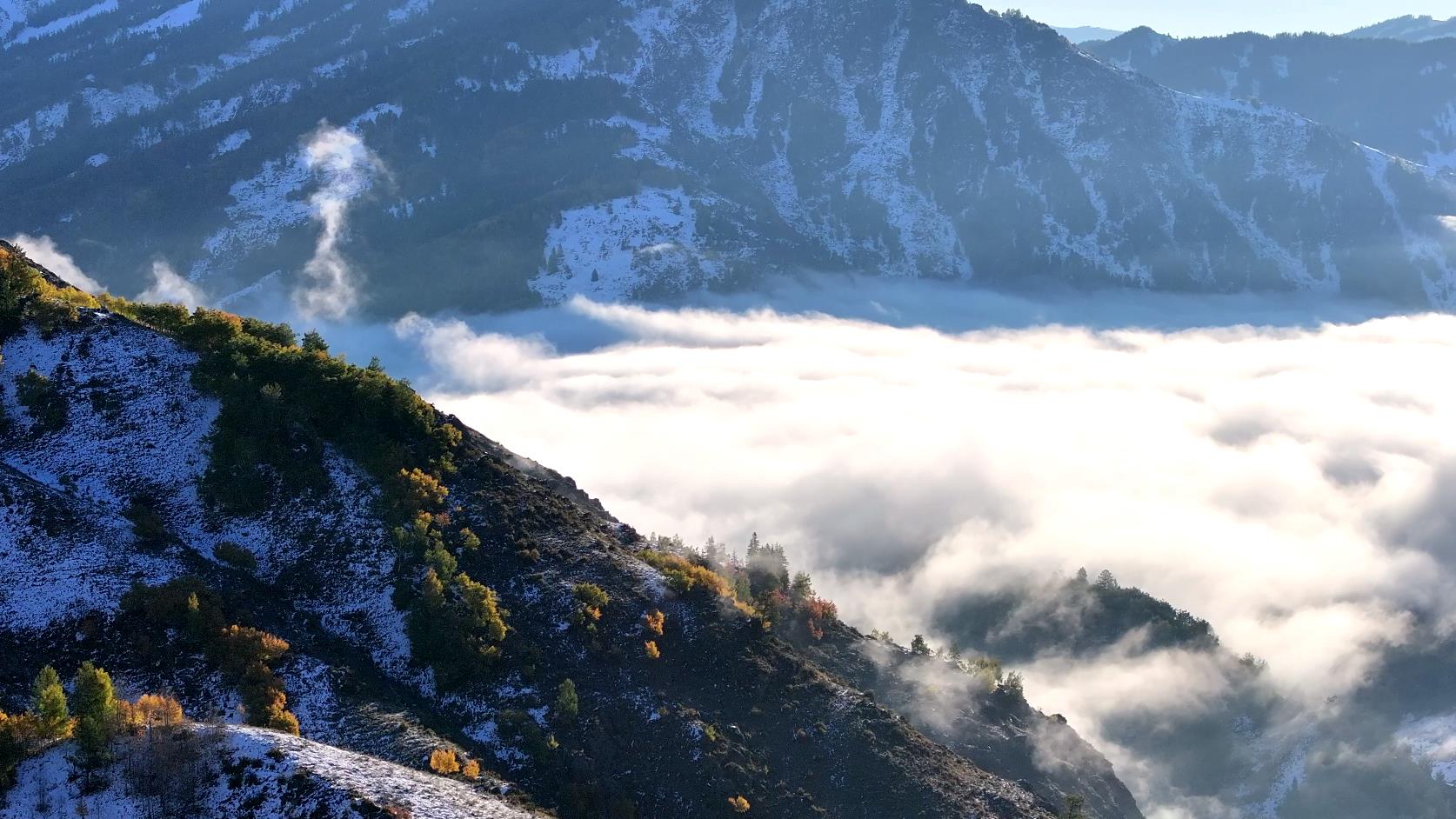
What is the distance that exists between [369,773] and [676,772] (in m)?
28.7

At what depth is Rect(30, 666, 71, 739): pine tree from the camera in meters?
71.1

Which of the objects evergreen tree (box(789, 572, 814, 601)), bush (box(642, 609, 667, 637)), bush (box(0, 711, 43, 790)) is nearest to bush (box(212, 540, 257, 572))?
bush (box(0, 711, 43, 790))

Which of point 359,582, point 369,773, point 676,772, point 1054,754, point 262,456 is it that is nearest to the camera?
point 369,773

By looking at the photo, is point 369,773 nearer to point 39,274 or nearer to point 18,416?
point 18,416

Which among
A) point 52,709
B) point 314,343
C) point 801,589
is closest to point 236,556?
point 52,709

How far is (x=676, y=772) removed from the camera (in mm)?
93562

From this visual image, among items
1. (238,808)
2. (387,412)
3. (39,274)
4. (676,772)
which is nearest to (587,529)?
(387,412)

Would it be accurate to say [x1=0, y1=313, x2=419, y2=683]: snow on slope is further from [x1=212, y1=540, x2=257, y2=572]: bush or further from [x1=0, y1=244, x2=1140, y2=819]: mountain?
[x1=212, y1=540, x2=257, y2=572]: bush

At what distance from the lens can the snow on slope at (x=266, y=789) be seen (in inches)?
2746

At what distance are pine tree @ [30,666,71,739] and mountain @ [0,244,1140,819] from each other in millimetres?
7388

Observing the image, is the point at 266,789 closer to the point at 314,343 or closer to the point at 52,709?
the point at 52,709

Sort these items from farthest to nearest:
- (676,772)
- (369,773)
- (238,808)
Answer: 1. (676,772)
2. (369,773)
3. (238,808)

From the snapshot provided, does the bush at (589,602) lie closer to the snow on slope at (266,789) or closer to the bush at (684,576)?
the bush at (684,576)

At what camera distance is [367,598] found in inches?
3949
